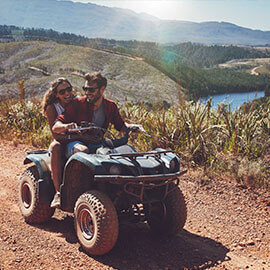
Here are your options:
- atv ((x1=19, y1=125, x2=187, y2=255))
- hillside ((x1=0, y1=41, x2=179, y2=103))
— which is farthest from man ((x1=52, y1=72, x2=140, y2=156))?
hillside ((x1=0, y1=41, x2=179, y2=103))

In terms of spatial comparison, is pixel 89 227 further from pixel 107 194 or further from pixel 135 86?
pixel 135 86

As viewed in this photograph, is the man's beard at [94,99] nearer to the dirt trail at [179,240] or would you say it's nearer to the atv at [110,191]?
the atv at [110,191]

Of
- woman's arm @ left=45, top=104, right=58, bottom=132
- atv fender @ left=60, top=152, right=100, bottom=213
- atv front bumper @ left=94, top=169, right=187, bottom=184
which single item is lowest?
atv fender @ left=60, top=152, right=100, bottom=213

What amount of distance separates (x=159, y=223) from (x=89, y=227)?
83 cm

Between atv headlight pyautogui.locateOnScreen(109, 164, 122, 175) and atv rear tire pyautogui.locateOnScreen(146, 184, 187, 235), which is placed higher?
atv headlight pyautogui.locateOnScreen(109, 164, 122, 175)

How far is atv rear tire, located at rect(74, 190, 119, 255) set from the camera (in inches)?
137

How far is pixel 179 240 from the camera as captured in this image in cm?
421

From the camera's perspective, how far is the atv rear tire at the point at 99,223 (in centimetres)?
348

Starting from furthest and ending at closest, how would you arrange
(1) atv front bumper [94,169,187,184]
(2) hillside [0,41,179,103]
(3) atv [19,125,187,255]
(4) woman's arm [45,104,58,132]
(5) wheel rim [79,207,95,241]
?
(2) hillside [0,41,179,103]
(4) woman's arm [45,104,58,132]
(5) wheel rim [79,207,95,241]
(3) atv [19,125,187,255]
(1) atv front bumper [94,169,187,184]

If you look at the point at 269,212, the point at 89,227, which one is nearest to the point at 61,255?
the point at 89,227

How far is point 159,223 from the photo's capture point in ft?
13.7

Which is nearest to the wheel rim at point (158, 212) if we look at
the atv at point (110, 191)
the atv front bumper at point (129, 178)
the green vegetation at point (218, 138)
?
the atv at point (110, 191)

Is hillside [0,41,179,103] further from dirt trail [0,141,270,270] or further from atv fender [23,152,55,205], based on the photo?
atv fender [23,152,55,205]

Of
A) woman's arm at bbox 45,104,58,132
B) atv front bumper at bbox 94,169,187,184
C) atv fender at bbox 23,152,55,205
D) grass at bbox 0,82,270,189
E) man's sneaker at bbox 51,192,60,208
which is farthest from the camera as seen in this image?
grass at bbox 0,82,270,189
